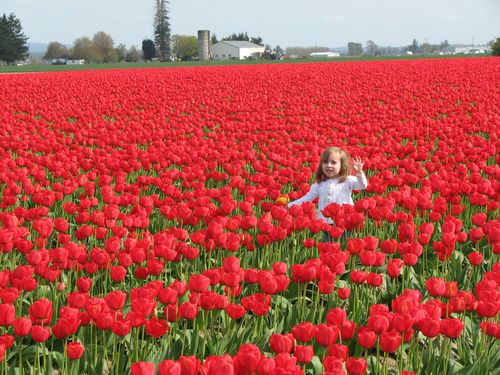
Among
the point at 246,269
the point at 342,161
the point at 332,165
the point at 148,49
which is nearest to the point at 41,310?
the point at 246,269

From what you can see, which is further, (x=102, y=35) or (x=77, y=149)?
(x=102, y=35)

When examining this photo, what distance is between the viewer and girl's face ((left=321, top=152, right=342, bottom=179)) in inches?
228

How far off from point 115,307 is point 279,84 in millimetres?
21987

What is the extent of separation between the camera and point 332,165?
5.79 m

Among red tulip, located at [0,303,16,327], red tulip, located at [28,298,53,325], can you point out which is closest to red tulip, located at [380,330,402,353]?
red tulip, located at [28,298,53,325]

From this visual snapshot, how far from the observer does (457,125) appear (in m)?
10.8

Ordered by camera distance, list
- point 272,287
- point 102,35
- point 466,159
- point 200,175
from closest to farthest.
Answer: point 272,287 < point 200,175 < point 466,159 < point 102,35

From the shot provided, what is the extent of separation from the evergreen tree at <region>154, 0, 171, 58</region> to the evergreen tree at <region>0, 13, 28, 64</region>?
27954mm

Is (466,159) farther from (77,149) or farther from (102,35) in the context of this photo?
(102,35)

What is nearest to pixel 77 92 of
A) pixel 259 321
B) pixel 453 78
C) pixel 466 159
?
pixel 453 78

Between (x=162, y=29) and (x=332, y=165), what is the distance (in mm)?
121840

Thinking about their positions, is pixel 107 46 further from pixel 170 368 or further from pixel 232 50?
pixel 170 368

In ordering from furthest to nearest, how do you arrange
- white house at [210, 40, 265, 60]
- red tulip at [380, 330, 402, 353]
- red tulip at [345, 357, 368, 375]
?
1. white house at [210, 40, 265, 60]
2. red tulip at [380, 330, 402, 353]
3. red tulip at [345, 357, 368, 375]

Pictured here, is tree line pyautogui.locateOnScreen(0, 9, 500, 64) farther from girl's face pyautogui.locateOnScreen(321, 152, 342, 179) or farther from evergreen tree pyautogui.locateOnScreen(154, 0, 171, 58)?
girl's face pyautogui.locateOnScreen(321, 152, 342, 179)
